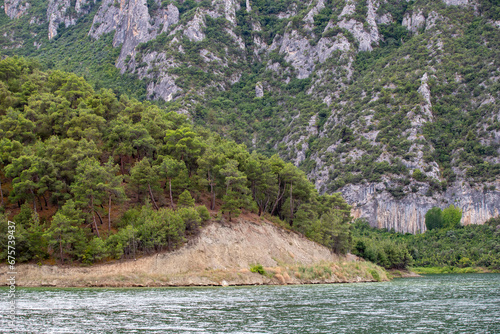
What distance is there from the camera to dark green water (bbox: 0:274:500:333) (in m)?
29.5

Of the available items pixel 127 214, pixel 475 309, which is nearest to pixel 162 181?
pixel 127 214

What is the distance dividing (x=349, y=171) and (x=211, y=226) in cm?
11658

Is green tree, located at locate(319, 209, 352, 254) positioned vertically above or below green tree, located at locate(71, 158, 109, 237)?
below

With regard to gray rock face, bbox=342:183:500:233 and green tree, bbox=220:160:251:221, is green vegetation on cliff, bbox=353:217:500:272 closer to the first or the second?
gray rock face, bbox=342:183:500:233

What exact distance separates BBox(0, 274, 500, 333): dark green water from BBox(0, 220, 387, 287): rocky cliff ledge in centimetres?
1507

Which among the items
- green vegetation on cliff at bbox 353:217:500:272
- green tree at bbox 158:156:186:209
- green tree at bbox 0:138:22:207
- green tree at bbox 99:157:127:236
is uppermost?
green tree at bbox 0:138:22:207

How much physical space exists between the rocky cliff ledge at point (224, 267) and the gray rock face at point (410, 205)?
86925 mm

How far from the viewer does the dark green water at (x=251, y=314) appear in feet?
96.8

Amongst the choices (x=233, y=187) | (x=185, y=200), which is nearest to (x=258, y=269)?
(x=233, y=187)

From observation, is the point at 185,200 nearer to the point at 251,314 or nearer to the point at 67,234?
the point at 67,234

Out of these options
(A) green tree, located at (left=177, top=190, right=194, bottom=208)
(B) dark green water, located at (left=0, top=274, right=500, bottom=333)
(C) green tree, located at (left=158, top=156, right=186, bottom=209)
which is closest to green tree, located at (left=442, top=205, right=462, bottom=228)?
(A) green tree, located at (left=177, top=190, right=194, bottom=208)

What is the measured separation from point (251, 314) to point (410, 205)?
149 m

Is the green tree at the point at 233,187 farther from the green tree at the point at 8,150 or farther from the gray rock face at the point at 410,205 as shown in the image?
the gray rock face at the point at 410,205

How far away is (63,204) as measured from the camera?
7288cm
